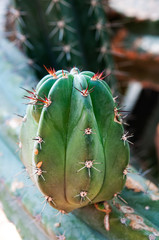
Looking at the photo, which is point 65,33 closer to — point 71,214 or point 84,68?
point 84,68

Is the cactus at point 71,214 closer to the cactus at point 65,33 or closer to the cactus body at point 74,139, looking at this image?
the cactus body at point 74,139

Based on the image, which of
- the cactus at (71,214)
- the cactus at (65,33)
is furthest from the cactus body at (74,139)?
the cactus at (65,33)

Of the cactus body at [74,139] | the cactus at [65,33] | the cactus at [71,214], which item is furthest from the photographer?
the cactus at [65,33]

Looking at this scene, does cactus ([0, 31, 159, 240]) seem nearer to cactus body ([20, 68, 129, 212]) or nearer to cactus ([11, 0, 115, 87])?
cactus body ([20, 68, 129, 212])

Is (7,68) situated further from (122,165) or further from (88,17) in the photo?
(122,165)

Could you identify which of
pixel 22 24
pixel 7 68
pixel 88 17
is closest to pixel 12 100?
pixel 7 68

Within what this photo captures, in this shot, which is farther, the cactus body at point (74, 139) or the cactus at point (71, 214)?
the cactus at point (71, 214)
